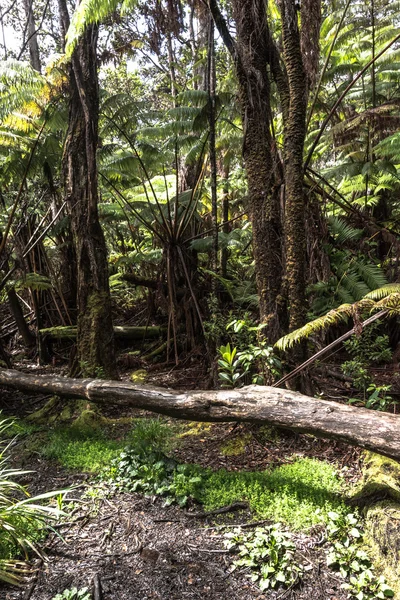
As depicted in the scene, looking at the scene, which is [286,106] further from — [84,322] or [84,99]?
[84,322]

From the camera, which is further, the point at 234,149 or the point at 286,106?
the point at 234,149

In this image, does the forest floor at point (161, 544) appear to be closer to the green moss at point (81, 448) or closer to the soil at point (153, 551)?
the soil at point (153, 551)

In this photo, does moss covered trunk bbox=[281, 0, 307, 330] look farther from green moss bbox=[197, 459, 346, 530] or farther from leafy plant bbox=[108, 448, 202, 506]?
leafy plant bbox=[108, 448, 202, 506]

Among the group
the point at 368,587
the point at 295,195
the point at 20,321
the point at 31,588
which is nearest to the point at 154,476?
the point at 31,588

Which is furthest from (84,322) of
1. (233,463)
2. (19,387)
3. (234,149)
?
(234,149)

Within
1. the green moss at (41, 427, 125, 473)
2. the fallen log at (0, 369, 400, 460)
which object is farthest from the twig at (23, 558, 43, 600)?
the fallen log at (0, 369, 400, 460)

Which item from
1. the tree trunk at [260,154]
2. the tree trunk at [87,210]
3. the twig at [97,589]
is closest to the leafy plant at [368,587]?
the twig at [97,589]

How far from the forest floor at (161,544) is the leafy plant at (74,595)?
5 centimetres

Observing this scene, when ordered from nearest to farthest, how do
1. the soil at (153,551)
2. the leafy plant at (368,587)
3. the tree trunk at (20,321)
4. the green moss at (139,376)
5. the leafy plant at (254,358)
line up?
the leafy plant at (368,587) < the soil at (153,551) < the leafy plant at (254,358) < the green moss at (139,376) < the tree trunk at (20,321)

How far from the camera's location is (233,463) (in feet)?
11.1

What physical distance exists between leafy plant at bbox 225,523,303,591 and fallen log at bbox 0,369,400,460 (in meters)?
0.74

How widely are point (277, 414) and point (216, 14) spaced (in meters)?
4.09

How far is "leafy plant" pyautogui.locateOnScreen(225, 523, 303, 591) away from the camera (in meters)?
2.17

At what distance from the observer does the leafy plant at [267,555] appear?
2166 mm
